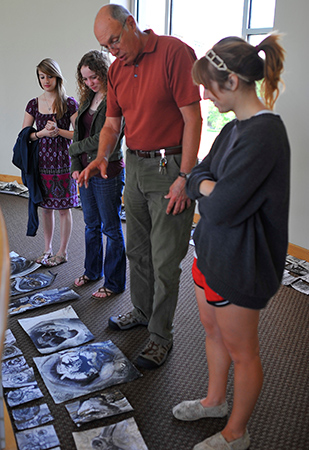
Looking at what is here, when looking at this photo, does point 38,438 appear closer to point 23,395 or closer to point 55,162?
point 23,395

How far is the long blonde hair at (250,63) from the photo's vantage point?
1146 millimetres

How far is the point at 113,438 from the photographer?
1.55m

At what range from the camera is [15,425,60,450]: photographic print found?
1.51 meters

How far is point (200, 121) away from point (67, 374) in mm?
1213

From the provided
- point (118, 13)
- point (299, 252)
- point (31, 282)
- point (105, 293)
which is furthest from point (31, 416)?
point (299, 252)

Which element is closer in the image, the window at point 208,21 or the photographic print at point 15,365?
the photographic print at point 15,365

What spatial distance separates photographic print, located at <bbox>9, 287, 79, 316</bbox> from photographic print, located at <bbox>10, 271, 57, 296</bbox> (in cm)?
11

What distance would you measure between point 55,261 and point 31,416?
5.06 feet

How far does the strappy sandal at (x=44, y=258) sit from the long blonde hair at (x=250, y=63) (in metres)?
2.21

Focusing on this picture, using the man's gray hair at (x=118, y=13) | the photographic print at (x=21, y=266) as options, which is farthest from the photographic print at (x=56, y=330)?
the man's gray hair at (x=118, y=13)

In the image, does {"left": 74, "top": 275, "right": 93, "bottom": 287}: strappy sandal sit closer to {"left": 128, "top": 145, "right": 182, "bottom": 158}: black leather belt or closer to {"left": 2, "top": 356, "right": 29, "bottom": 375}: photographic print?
{"left": 2, "top": 356, "right": 29, "bottom": 375}: photographic print

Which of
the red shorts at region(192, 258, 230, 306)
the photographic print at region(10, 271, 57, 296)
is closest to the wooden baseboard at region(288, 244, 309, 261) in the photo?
the photographic print at region(10, 271, 57, 296)

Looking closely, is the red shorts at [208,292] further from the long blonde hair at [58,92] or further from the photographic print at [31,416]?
the long blonde hair at [58,92]

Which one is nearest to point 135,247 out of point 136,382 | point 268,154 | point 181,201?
point 181,201
